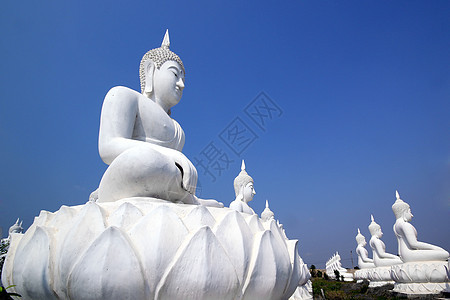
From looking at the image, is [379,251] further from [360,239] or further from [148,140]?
[148,140]

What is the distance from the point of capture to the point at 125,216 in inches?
62.8

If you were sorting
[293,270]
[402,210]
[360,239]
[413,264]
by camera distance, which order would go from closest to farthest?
[293,270]
[413,264]
[402,210]
[360,239]

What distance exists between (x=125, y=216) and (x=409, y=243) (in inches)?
334

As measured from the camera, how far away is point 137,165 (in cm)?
192

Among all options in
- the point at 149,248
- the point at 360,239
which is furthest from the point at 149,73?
the point at 360,239

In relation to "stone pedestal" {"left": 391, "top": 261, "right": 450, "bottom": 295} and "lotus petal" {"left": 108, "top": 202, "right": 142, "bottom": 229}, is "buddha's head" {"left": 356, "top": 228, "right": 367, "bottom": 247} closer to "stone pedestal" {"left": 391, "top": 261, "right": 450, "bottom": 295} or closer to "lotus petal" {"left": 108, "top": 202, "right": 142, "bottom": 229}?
"stone pedestal" {"left": 391, "top": 261, "right": 450, "bottom": 295}

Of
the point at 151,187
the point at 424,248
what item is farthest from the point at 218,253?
the point at 424,248

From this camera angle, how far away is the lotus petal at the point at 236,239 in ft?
5.18

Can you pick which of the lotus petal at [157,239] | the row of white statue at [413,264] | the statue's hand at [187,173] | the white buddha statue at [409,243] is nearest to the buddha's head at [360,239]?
the row of white statue at [413,264]

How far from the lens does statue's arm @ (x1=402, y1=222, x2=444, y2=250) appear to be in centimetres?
725

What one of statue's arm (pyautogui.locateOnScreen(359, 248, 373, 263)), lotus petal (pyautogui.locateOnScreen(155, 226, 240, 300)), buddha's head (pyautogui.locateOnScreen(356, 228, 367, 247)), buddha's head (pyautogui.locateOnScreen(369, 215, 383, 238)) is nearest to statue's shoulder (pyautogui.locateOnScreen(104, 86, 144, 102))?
lotus petal (pyautogui.locateOnScreen(155, 226, 240, 300))

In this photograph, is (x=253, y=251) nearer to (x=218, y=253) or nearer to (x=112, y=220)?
(x=218, y=253)

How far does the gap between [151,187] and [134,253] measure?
2.24 ft

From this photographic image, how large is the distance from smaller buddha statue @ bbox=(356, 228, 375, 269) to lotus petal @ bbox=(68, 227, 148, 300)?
46.0 ft
